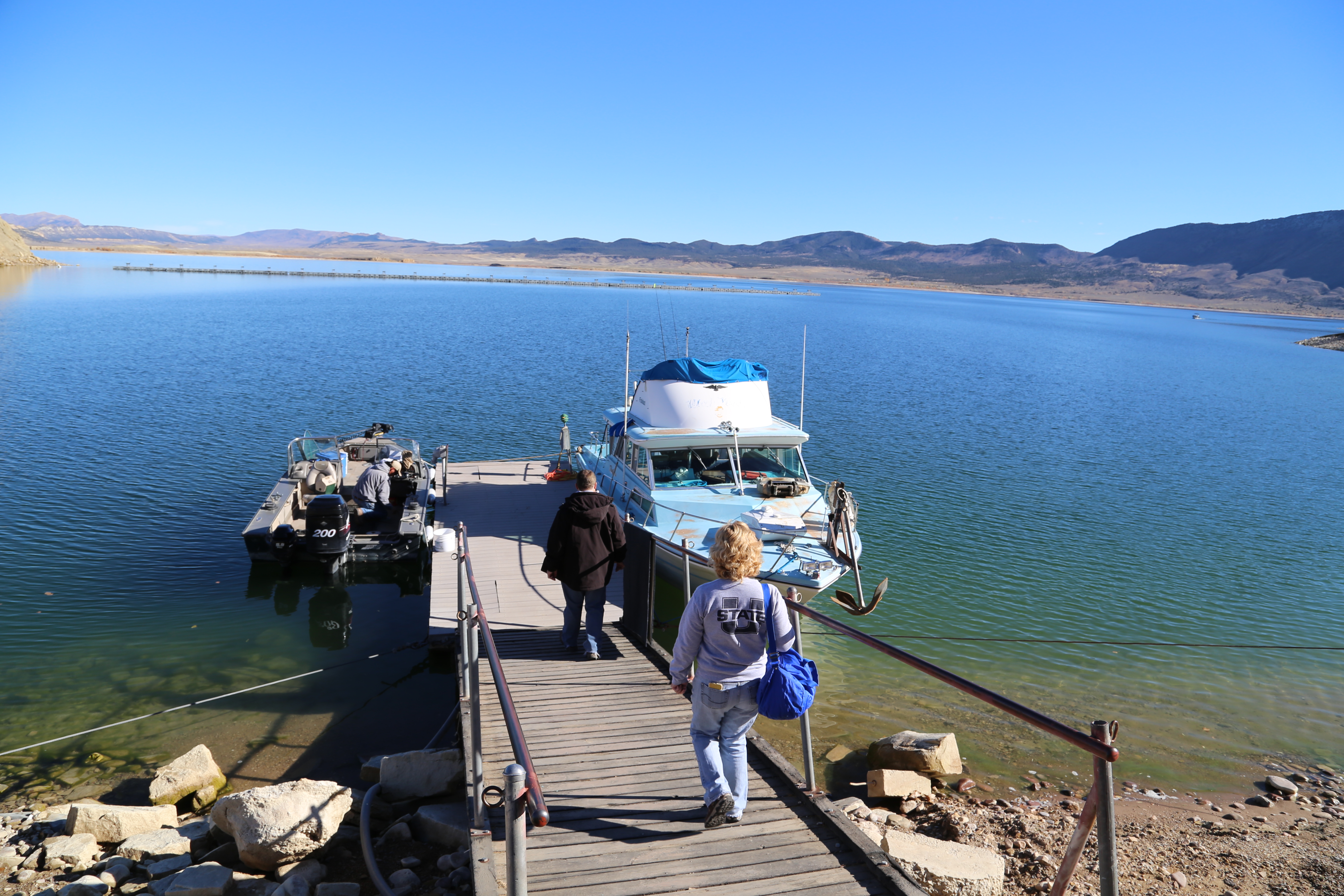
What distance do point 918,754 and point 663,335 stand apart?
2203 cm

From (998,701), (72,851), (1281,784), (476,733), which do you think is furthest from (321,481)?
(1281,784)

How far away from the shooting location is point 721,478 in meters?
14.4

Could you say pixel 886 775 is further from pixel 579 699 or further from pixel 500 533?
pixel 500 533

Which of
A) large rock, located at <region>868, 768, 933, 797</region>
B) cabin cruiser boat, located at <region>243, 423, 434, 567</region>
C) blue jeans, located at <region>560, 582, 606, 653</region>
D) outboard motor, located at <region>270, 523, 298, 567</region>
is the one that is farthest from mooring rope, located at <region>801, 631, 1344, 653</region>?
outboard motor, located at <region>270, 523, 298, 567</region>

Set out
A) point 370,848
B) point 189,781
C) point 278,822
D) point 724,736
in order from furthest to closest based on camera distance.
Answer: point 189,781 < point 278,822 < point 370,848 < point 724,736

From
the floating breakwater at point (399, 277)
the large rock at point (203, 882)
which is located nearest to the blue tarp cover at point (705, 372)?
the large rock at point (203, 882)

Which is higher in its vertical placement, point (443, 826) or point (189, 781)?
point (443, 826)

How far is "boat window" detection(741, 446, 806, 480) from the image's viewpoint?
48.5ft

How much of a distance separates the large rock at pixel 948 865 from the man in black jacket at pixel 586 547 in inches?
127

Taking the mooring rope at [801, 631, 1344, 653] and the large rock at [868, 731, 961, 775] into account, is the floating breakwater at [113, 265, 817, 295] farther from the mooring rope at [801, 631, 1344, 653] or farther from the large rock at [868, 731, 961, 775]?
the large rock at [868, 731, 961, 775]

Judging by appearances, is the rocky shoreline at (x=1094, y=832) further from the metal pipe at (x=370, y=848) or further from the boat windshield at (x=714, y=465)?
the boat windshield at (x=714, y=465)

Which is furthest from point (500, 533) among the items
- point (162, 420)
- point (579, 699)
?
point (162, 420)

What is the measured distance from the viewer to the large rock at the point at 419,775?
7621mm

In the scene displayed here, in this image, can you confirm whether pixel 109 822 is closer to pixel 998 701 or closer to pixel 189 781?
pixel 189 781
